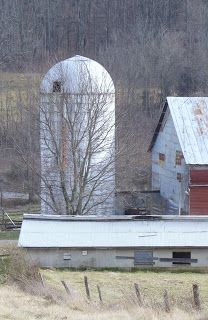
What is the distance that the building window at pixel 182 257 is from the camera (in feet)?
74.6

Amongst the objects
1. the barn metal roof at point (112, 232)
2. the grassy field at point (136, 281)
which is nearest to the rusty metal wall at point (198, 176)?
the barn metal roof at point (112, 232)

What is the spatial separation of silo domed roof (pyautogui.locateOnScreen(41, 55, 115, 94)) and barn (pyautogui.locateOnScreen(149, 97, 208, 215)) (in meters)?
3.08

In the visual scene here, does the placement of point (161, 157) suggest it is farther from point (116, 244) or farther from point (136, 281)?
point (136, 281)

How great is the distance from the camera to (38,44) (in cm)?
7812

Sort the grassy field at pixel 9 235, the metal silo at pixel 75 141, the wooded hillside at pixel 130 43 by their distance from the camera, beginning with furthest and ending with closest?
the wooded hillside at pixel 130 43, the metal silo at pixel 75 141, the grassy field at pixel 9 235

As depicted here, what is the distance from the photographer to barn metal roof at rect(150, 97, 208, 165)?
27953 millimetres

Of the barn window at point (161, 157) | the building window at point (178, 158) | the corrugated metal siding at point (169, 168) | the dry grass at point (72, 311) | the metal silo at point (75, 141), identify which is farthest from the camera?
the barn window at point (161, 157)

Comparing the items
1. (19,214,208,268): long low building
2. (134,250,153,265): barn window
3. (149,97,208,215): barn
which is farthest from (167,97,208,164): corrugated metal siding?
(134,250,153,265): barn window

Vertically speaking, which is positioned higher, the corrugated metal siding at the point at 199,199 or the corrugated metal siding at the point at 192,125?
the corrugated metal siding at the point at 192,125

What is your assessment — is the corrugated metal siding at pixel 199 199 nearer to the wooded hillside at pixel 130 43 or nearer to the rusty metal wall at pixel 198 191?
the rusty metal wall at pixel 198 191

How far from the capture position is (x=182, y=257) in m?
22.9

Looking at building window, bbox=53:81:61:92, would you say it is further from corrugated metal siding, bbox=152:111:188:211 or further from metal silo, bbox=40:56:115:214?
corrugated metal siding, bbox=152:111:188:211

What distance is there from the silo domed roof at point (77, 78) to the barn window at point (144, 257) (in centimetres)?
688

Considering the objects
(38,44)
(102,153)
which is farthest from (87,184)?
(38,44)
